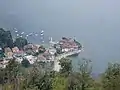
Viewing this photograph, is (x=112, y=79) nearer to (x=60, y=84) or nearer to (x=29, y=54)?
(x=60, y=84)

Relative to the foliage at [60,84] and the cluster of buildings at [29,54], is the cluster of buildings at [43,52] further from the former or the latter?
the foliage at [60,84]

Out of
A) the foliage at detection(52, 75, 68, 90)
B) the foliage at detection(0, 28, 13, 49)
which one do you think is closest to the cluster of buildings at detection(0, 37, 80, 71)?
the foliage at detection(0, 28, 13, 49)

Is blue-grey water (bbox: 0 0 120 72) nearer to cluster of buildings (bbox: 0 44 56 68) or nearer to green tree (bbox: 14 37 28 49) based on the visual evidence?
cluster of buildings (bbox: 0 44 56 68)

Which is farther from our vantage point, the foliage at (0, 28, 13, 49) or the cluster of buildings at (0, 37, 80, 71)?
the foliage at (0, 28, 13, 49)

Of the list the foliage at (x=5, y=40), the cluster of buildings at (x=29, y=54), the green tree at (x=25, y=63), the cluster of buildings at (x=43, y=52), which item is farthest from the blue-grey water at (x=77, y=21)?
the green tree at (x=25, y=63)

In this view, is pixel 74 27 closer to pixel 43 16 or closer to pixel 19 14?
pixel 43 16

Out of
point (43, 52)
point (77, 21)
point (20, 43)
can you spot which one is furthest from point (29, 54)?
point (77, 21)
